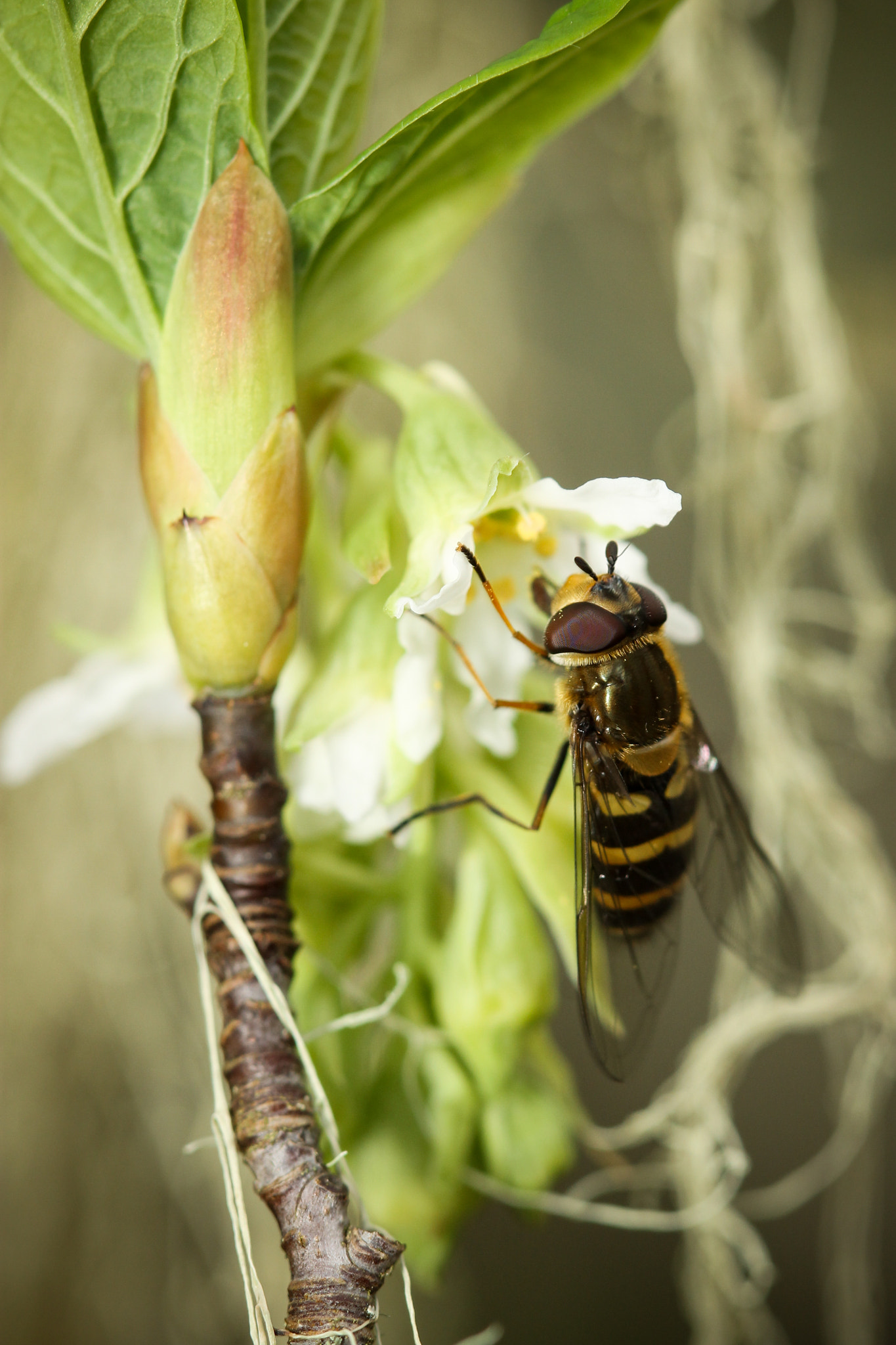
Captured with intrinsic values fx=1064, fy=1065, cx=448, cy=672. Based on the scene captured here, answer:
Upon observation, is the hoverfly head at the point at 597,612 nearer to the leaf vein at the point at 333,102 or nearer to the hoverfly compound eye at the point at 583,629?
the hoverfly compound eye at the point at 583,629

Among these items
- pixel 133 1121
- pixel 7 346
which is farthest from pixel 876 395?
pixel 133 1121

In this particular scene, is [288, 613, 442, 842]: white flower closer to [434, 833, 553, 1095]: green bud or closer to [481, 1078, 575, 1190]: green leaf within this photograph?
[434, 833, 553, 1095]: green bud

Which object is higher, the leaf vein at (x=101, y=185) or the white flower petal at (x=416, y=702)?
the leaf vein at (x=101, y=185)

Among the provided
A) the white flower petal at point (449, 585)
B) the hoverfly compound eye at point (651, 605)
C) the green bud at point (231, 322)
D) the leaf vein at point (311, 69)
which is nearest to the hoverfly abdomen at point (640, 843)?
the hoverfly compound eye at point (651, 605)

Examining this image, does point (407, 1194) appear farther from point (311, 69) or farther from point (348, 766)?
point (311, 69)

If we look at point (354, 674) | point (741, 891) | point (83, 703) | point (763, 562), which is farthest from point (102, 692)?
point (763, 562)

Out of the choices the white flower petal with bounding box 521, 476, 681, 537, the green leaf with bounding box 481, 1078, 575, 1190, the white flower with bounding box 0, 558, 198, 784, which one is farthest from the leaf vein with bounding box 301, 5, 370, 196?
the green leaf with bounding box 481, 1078, 575, 1190
